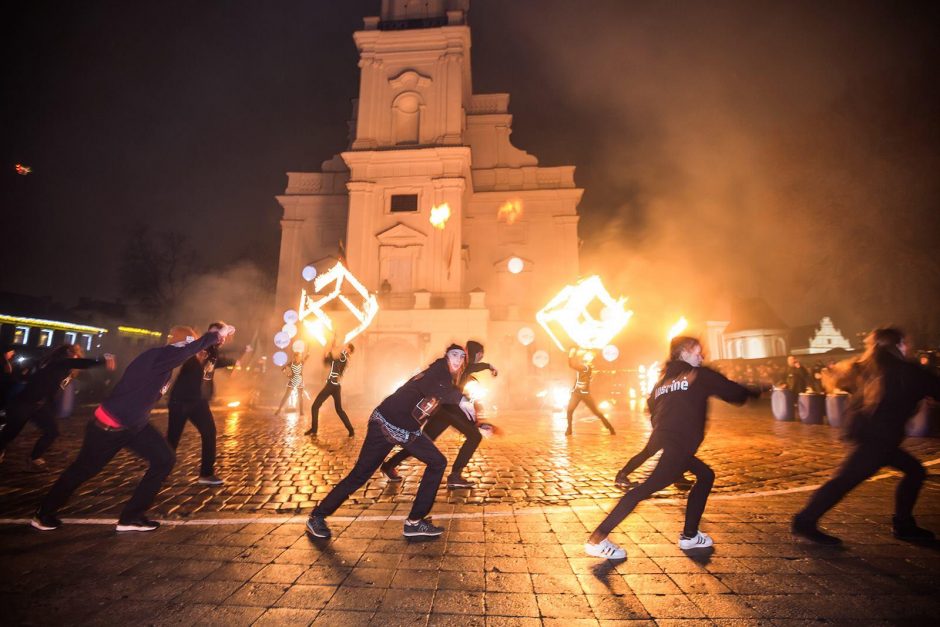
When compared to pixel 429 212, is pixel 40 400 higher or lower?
lower

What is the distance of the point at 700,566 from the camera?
288cm

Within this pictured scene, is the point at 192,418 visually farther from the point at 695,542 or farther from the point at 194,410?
the point at 695,542

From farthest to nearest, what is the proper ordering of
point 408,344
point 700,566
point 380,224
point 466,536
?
point 380,224 → point 408,344 → point 466,536 → point 700,566

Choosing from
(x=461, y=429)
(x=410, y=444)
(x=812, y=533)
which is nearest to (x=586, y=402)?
(x=461, y=429)

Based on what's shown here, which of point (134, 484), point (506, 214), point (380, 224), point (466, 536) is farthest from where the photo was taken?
point (506, 214)

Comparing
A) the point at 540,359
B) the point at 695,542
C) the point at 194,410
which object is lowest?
the point at 695,542

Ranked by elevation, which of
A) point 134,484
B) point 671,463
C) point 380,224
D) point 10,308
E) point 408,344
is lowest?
point 134,484

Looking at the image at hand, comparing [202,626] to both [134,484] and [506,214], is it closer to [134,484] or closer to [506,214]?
[134,484]

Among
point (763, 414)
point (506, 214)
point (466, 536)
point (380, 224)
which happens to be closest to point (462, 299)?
point (380, 224)

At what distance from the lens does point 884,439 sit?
134 inches

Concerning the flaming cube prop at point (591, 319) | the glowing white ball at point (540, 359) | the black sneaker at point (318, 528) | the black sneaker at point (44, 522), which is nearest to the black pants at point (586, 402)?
the flaming cube prop at point (591, 319)

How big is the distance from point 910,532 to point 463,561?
3.51 metres

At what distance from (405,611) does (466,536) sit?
1226 millimetres

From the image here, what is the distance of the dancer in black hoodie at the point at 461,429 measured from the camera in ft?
16.7
